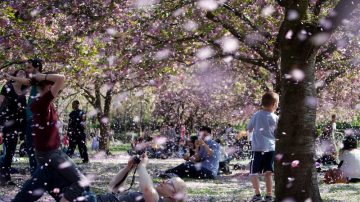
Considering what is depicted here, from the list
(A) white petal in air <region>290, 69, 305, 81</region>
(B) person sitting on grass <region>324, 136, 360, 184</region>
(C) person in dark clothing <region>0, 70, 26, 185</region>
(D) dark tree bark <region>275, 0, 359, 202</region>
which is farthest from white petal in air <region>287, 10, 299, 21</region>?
(B) person sitting on grass <region>324, 136, 360, 184</region>

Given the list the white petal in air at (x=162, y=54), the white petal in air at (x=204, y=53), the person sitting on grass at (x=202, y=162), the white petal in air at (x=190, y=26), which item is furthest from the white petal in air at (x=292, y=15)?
the white petal in air at (x=204, y=53)

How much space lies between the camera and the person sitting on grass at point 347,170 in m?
12.2

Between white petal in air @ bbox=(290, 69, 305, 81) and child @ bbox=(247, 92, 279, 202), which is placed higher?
white petal in air @ bbox=(290, 69, 305, 81)

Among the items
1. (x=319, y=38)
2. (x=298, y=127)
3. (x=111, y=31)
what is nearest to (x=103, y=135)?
(x=111, y=31)

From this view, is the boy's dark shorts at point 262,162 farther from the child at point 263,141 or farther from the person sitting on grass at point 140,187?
the person sitting on grass at point 140,187

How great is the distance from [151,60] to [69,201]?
9.49 meters

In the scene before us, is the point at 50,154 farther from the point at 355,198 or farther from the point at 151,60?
the point at 151,60

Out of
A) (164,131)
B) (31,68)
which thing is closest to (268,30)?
(31,68)

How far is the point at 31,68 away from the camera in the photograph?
742cm

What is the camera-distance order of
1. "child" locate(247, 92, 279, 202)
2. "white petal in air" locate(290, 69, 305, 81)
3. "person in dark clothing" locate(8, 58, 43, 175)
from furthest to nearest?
"child" locate(247, 92, 279, 202), "white petal in air" locate(290, 69, 305, 81), "person in dark clothing" locate(8, 58, 43, 175)

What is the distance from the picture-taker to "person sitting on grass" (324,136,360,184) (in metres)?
12.2

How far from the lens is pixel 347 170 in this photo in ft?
40.7

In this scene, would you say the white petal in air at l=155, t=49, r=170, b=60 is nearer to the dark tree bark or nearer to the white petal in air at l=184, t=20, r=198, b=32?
the white petal in air at l=184, t=20, r=198, b=32

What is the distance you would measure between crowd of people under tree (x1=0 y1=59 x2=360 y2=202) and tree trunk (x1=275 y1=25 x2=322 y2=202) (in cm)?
36
